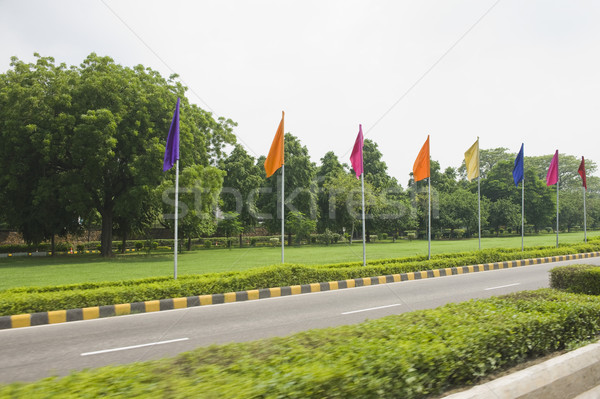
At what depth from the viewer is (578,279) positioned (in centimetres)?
679

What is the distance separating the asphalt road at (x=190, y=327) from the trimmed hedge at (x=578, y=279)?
1.76 metres

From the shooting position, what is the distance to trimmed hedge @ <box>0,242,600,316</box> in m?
7.39

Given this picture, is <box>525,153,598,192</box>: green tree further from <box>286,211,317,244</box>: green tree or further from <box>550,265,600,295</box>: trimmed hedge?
<box>550,265,600,295</box>: trimmed hedge

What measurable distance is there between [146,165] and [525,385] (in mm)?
19592

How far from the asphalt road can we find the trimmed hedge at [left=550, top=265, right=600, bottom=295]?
176cm

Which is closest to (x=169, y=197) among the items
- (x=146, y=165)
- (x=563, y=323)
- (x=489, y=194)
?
(x=146, y=165)

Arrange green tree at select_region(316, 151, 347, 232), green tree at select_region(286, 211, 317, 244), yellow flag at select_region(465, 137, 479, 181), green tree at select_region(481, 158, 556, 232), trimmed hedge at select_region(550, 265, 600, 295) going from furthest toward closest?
green tree at select_region(481, 158, 556, 232), green tree at select_region(316, 151, 347, 232), green tree at select_region(286, 211, 317, 244), yellow flag at select_region(465, 137, 479, 181), trimmed hedge at select_region(550, 265, 600, 295)

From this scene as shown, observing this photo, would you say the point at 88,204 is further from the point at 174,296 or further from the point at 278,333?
the point at 278,333

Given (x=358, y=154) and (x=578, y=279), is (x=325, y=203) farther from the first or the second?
(x=578, y=279)

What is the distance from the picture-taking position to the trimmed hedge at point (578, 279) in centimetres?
656

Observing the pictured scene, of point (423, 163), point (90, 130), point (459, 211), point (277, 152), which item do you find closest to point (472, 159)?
point (423, 163)

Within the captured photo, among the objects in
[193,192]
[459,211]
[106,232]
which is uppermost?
[193,192]

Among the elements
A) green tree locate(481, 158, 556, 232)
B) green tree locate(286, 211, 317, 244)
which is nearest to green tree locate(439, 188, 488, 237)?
green tree locate(481, 158, 556, 232)

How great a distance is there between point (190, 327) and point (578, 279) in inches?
268
